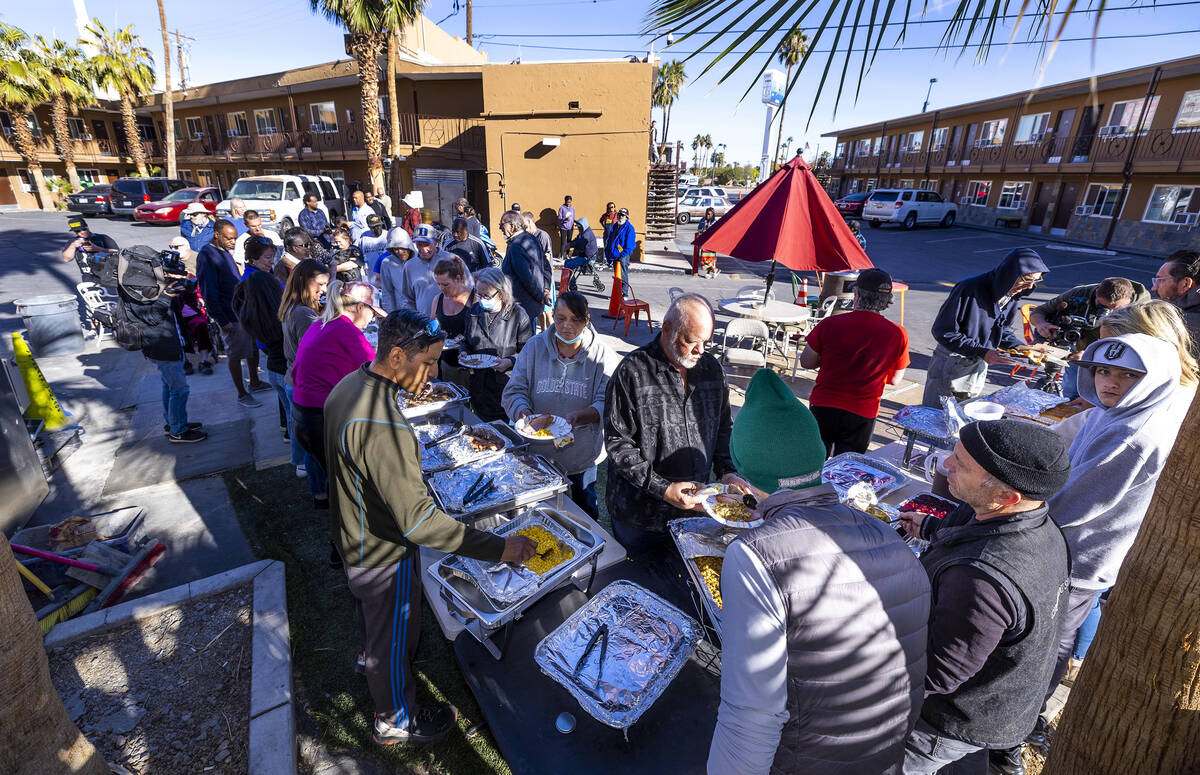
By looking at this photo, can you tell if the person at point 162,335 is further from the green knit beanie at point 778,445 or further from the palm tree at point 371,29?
the palm tree at point 371,29

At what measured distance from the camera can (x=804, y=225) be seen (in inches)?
193

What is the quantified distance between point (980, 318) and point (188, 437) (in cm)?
782

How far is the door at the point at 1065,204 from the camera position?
2759 centimetres

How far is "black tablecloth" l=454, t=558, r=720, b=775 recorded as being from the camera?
1910mm

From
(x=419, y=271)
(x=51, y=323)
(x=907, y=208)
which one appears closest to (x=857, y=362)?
(x=419, y=271)

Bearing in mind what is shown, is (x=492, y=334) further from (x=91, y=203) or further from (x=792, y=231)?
(x=91, y=203)

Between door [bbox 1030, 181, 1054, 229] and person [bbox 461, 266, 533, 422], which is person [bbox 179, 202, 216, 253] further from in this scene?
door [bbox 1030, 181, 1054, 229]

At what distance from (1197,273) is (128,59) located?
44.3 m

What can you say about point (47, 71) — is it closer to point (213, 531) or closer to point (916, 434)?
point (213, 531)

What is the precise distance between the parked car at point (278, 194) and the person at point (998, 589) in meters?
18.1

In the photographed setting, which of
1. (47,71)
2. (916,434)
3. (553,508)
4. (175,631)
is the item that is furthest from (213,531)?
(47,71)

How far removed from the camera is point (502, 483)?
10.0 feet

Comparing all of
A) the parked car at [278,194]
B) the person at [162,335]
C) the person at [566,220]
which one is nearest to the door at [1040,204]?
the person at [566,220]

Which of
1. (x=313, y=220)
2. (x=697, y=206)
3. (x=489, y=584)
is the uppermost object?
(x=697, y=206)
